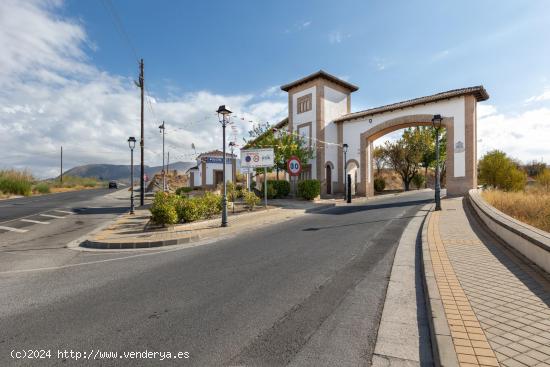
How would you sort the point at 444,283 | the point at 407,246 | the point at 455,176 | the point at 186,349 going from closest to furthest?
the point at 186,349 → the point at 444,283 → the point at 407,246 → the point at 455,176

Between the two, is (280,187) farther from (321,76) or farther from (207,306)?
(207,306)

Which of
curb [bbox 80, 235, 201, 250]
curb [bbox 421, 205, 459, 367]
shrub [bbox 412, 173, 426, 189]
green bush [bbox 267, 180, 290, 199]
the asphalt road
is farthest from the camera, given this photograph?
shrub [bbox 412, 173, 426, 189]

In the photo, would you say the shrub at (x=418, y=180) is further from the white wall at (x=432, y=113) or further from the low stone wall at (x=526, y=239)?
the low stone wall at (x=526, y=239)

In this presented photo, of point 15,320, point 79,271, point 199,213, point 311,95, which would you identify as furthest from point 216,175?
point 15,320

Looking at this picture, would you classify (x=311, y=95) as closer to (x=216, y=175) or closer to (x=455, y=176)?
(x=455, y=176)

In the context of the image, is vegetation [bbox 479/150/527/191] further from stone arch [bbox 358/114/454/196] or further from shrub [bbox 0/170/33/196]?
shrub [bbox 0/170/33/196]

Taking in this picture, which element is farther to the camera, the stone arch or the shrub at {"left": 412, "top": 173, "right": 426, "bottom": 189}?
the shrub at {"left": 412, "top": 173, "right": 426, "bottom": 189}

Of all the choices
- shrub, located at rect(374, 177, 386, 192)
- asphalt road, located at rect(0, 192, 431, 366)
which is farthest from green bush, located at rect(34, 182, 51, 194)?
shrub, located at rect(374, 177, 386, 192)

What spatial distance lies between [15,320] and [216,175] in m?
33.2

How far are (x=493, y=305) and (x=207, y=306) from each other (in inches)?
142

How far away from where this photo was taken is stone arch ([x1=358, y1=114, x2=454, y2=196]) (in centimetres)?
1969

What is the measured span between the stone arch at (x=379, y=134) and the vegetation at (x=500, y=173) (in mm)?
3725

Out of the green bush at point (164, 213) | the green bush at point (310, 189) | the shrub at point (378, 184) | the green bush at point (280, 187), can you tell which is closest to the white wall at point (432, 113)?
the green bush at point (310, 189)

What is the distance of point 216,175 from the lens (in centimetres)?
3653
